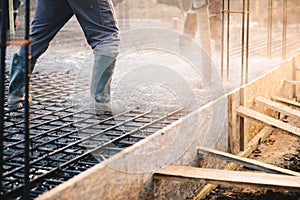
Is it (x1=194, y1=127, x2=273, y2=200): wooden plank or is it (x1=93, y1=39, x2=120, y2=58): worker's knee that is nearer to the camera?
(x1=194, y1=127, x2=273, y2=200): wooden plank

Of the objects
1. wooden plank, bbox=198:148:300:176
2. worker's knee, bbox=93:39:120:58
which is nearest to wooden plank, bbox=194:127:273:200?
wooden plank, bbox=198:148:300:176

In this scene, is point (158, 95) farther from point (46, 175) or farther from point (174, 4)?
point (174, 4)

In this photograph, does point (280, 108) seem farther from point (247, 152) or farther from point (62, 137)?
point (62, 137)

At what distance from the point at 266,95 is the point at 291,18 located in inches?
470

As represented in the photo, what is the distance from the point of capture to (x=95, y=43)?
3396mm

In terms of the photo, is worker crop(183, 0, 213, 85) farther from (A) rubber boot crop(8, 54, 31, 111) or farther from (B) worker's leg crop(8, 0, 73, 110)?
(A) rubber boot crop(8, 54, 31, 111)

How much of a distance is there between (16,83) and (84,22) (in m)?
0.56

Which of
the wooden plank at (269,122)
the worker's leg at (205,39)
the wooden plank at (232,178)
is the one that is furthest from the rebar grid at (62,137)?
the worker's leg at (205,39)

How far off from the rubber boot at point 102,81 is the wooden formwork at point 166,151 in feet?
2.12

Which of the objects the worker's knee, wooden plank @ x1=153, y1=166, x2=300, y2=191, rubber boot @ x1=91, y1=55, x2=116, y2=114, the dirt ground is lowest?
the dirt ground

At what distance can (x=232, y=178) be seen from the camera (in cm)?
241

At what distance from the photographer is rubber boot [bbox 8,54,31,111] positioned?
11.1 feet

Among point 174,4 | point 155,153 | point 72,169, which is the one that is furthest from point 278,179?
point 174,4

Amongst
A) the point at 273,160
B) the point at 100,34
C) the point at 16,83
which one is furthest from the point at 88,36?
the point at 273,160
